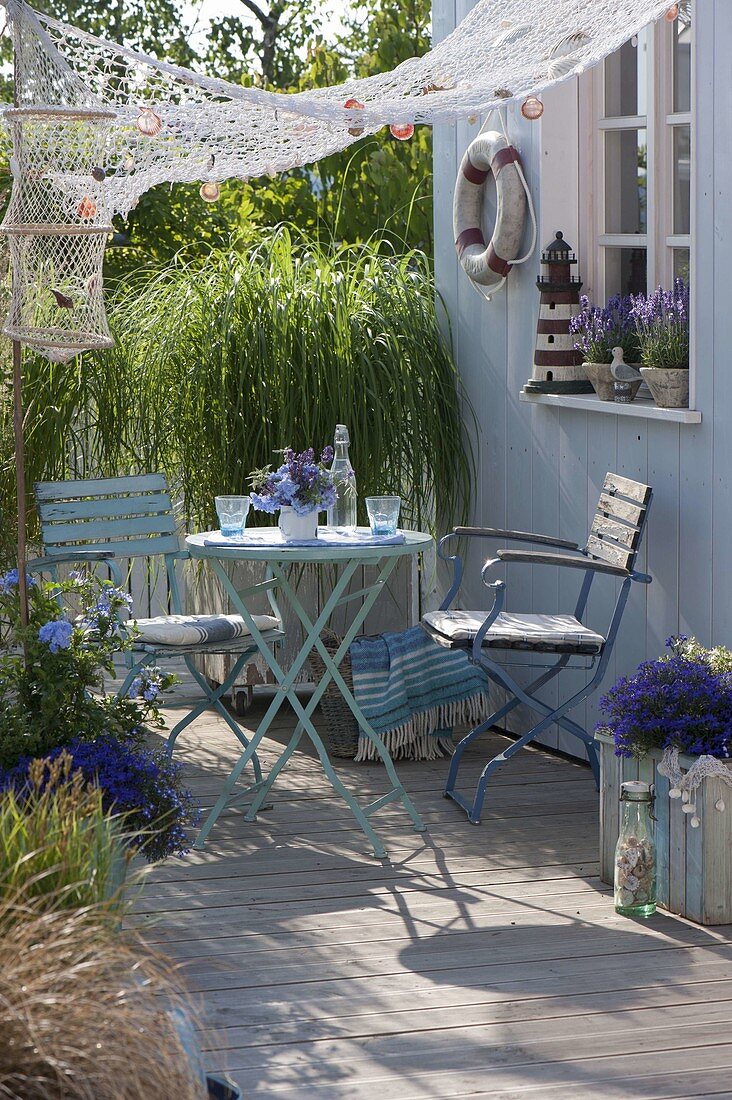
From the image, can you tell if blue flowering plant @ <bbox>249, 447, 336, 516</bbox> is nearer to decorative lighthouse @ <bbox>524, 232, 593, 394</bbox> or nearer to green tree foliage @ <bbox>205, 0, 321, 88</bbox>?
decorative lighthouse @ <bbox>524, 232, 593, 394</bbox>

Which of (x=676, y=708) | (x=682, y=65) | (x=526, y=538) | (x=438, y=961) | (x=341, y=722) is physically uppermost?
(x=682, y=65)

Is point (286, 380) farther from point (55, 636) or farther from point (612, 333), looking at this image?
point (55, 636)

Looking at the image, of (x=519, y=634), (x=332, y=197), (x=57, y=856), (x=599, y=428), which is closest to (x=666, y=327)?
(x=599, y=428)

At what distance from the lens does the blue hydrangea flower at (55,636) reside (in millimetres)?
3303

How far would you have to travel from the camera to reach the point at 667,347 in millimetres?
4172

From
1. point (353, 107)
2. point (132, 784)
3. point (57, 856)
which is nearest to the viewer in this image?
point (57, 856)

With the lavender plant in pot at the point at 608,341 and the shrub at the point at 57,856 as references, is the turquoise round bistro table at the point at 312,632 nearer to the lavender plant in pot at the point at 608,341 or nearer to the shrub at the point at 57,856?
Result: the lavender plant in pot at the point at 608,341

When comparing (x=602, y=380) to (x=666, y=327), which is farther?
(x=602, y=380)

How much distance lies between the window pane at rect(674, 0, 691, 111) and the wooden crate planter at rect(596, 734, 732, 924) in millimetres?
2093

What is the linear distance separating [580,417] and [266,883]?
1.88 m

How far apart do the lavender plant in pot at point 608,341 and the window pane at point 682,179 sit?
0.27m

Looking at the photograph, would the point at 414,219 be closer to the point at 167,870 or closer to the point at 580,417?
the point at 580,417

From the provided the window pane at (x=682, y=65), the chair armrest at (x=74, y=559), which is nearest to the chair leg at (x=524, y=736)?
the chair armrest at (x=74, y=559)

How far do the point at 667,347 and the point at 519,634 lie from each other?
0.92 meters
